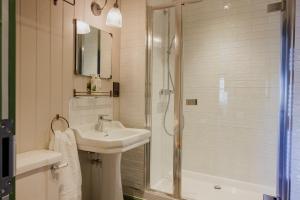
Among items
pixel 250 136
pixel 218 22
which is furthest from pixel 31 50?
pixel 250 136

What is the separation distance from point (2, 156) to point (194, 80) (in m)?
2.61

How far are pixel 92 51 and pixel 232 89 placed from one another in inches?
64.8

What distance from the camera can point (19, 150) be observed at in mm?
1645

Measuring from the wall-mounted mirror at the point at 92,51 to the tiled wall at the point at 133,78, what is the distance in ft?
0.69

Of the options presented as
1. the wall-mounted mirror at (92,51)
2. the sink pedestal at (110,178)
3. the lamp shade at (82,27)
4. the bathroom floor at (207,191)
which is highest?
the lamp shade at (82,27)

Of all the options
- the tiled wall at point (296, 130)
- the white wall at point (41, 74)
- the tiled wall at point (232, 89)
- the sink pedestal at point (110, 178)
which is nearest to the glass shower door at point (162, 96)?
the tiled wall at point (232, 89)

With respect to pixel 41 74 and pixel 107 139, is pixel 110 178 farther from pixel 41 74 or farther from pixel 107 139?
pixel 41 74

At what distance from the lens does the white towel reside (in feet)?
5.82

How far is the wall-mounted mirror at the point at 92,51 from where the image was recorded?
2092 mm

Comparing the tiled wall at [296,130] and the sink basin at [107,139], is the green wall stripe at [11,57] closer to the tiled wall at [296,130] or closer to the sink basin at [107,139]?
the sink basin at [107,139]

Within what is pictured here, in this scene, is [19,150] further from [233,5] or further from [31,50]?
[233,5]

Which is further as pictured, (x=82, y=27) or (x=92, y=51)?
(x=92, y=51)

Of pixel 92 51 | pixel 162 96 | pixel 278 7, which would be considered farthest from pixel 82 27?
pixel 278 7

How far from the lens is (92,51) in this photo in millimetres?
2236
